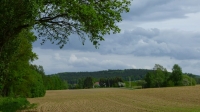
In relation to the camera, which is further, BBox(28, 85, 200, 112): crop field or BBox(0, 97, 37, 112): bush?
BBox(28, 85, 200, 112): crop field

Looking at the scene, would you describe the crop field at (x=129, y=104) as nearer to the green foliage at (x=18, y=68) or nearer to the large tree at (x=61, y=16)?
the green foliage at (x=18, y=68)

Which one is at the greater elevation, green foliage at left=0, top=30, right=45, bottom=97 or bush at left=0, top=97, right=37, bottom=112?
green foliage at left=0, top=30, right=45, bottom=97

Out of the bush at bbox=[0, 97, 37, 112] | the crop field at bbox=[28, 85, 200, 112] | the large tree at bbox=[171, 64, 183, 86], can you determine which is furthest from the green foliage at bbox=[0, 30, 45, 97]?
the large tree at bbox=[171, 64, 183, 86]

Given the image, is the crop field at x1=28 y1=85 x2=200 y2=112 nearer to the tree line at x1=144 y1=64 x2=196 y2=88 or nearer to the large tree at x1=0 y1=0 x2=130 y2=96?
the large tree at x1=0 y1=0 x2=130 y2=96

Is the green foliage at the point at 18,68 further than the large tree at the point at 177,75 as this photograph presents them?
No

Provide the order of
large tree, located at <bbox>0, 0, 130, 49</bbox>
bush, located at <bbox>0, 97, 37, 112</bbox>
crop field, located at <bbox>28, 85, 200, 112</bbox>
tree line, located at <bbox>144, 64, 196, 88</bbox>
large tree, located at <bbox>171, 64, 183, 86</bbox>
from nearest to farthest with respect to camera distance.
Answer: large tree, located at <bbox>0, 0, 130, 49</bbox>, bush, located at <bbox>0, 97, 37, 112</bbox>, crop field, located at <bbox>28, 85, 200, 112</bbox>, large tree, located at <bbox>171, 64, 183, 86</bbox>, tree line, located at <bbox>144, 64, 196, 88</bbox>

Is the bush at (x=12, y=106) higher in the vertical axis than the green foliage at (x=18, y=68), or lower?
lower

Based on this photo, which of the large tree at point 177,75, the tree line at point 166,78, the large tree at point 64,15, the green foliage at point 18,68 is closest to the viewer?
the large tree at point 64,15

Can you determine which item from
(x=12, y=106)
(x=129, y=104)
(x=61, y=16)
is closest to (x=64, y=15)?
(x=61, y=16)

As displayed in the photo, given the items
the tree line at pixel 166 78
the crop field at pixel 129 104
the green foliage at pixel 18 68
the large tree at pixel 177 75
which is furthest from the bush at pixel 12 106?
the large tree at pixel 177 75

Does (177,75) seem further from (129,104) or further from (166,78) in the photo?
(129,104)

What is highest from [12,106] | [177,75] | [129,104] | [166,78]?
[177,75]

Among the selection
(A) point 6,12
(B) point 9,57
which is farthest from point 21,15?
(B) point 9,57

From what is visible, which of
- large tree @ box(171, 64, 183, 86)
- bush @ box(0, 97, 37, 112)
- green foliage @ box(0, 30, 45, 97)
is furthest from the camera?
large tree @ box(171, 64, 183, 86)
